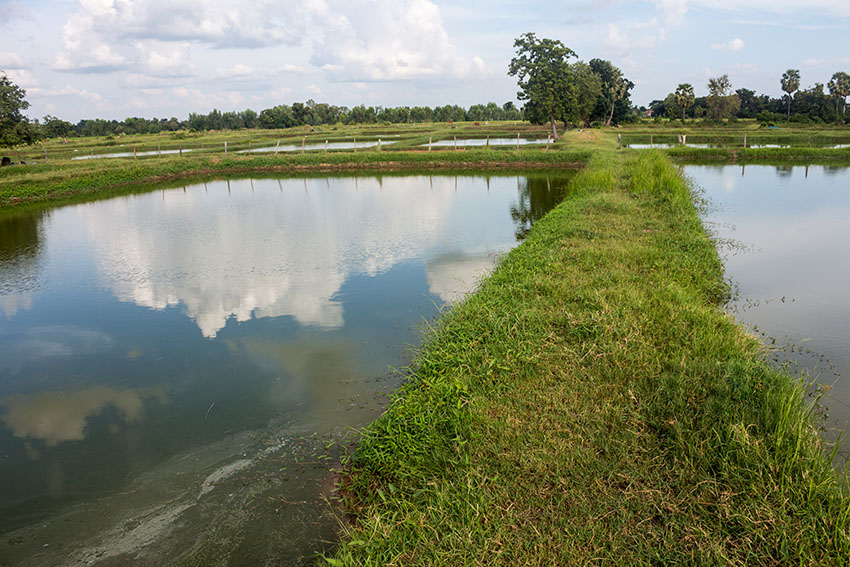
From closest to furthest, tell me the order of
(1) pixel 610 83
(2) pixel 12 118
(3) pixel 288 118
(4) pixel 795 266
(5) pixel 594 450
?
(5) pixel 594 450 < (4) pixel 795 266 < (2) pixel 12 118 < (1) pixel 610 83 < (3) pixel 288 118

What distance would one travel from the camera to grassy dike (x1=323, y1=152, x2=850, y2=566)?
2.62 meters

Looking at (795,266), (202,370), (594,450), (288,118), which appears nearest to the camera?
(594,450)

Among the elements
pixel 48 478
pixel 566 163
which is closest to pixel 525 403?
pixel 48 478

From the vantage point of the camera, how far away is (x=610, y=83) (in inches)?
1857

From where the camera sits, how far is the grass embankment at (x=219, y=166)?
19931 mm

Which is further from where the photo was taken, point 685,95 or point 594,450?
point 685,95

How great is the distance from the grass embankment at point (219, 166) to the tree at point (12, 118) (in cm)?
155

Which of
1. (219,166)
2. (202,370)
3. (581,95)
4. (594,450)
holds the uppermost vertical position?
(581,95)

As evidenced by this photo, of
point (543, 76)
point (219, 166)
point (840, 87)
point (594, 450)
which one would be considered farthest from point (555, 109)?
point (840, 87)

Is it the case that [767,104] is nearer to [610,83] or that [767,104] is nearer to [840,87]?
[840,87]

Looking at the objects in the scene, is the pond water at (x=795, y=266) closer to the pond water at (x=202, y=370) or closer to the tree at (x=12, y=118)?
the pond water at (x=202, y=370)

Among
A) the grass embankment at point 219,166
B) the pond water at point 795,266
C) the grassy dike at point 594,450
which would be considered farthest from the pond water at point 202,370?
the grass embankment at point 219,166

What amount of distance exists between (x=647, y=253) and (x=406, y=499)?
5.52 metres

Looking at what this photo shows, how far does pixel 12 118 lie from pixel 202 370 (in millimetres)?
25986
